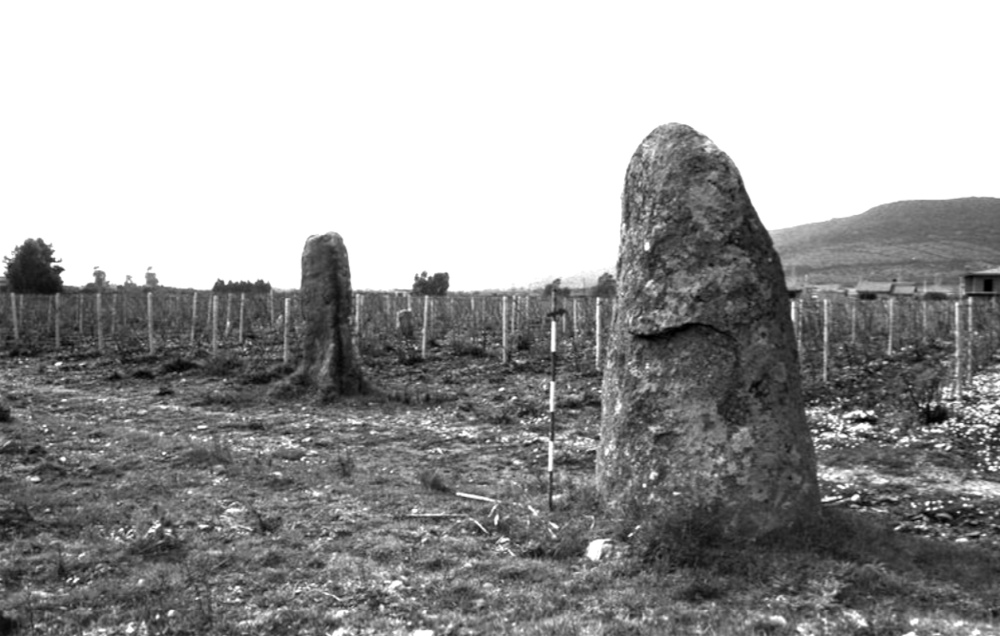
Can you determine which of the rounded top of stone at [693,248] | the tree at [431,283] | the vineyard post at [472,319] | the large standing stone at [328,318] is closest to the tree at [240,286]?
the tree at [431,283]

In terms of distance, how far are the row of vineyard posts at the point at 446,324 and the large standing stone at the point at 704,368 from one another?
1216 cm

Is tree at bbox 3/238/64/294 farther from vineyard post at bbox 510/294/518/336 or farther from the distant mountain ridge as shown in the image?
the distant mountain ridge

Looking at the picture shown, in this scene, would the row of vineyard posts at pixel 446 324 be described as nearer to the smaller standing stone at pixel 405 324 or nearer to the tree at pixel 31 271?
the smaller standing stone at pixel 405 324

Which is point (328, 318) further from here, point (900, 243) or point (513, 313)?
point (900, 243)

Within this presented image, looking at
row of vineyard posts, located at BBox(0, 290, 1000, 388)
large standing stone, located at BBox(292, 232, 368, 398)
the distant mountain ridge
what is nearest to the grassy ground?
large standing stone, located at BBox(292, 232, 368, 398)

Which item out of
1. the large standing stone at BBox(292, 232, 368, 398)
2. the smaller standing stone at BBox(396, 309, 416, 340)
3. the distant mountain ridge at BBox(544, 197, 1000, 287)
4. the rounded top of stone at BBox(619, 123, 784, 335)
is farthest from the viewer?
the distant mountain ridge at BBox(544, 197, 1000, 287)

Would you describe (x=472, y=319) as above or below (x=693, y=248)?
below

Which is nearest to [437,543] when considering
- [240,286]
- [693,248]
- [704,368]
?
[704,368]

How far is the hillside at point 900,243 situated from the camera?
415 ft

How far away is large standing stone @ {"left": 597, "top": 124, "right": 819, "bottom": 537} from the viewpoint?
6.03m

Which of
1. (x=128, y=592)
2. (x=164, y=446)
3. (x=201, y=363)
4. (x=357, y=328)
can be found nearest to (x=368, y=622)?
(x=128, y=592)

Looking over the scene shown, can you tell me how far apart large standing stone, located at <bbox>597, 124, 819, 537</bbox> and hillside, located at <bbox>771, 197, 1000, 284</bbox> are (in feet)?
368

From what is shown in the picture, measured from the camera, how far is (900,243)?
496ft

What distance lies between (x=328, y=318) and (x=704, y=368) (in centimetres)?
1060
